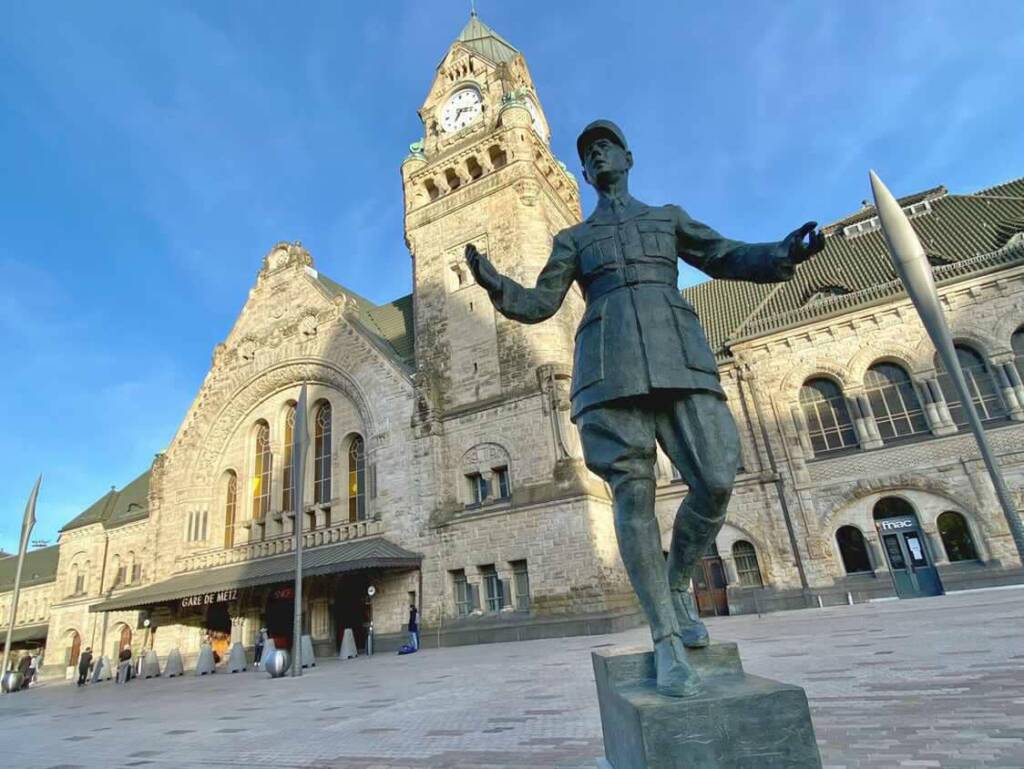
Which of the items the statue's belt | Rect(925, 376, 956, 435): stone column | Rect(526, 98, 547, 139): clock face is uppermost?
Rect(526, 98, 547, 139): clock face

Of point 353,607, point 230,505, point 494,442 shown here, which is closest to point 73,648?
point 230,505

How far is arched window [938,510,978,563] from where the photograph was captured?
16453 millimetres

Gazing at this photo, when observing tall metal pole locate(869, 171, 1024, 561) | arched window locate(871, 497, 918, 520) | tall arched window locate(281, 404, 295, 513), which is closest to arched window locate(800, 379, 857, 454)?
arched window locate(871, 497, 918, 520)

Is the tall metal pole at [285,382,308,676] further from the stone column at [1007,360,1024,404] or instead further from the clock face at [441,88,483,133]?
the stone column at [1007,360,1024,404]

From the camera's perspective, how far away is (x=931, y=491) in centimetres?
1698

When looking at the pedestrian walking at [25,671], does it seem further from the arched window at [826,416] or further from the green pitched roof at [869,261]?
the arched window at [826,416]

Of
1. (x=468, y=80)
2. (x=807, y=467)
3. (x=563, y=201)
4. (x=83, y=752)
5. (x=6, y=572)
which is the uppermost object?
(x=468, y=80)

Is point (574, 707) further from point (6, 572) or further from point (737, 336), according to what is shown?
point (6, 572)

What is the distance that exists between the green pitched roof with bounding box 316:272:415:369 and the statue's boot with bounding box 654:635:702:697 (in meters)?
20.1

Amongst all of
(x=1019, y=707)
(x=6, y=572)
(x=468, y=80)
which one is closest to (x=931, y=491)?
(x=1019, y=707)

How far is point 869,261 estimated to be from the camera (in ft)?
71.8

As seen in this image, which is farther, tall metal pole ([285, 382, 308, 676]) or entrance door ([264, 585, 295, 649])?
entrance door ([264, 585, 295, 649])

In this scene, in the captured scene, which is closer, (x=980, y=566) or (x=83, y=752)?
(x=83, y=752)

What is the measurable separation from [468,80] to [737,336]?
17834mm
